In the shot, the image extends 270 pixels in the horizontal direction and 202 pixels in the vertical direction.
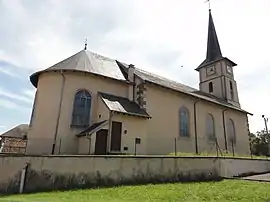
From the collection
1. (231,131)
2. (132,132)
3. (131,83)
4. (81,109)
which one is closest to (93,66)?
(131,83)

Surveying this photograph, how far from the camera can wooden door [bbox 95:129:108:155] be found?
15220 millimetres

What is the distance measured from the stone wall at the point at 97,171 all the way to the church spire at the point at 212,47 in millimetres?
23930

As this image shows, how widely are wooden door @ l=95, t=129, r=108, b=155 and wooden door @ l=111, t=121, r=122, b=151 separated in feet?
1.72

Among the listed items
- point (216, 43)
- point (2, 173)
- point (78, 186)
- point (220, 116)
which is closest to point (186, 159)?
point (78, 186)

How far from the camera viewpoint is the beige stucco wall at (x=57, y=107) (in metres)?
15.9

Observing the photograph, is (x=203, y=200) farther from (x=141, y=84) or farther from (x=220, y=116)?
(x=220, y=116)

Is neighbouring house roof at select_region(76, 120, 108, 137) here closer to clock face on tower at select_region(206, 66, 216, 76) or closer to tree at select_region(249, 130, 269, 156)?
clock face on tower at select_region(206, 66, 216, 76)

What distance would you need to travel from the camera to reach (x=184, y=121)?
21.4m

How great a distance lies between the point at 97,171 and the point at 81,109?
709 cm

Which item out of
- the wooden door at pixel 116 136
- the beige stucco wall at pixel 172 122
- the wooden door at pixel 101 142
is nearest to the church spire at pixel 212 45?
the beige stucco wall at pixel 172 122

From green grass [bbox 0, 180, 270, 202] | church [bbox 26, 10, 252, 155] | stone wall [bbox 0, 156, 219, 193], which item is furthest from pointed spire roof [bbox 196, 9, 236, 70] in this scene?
green grass [bbox 0, 180, 270, 202]

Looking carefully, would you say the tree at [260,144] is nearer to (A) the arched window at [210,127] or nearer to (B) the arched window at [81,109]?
(A) the arched window at [210,127]

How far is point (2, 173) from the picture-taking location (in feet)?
33.3

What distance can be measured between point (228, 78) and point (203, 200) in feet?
89.4
